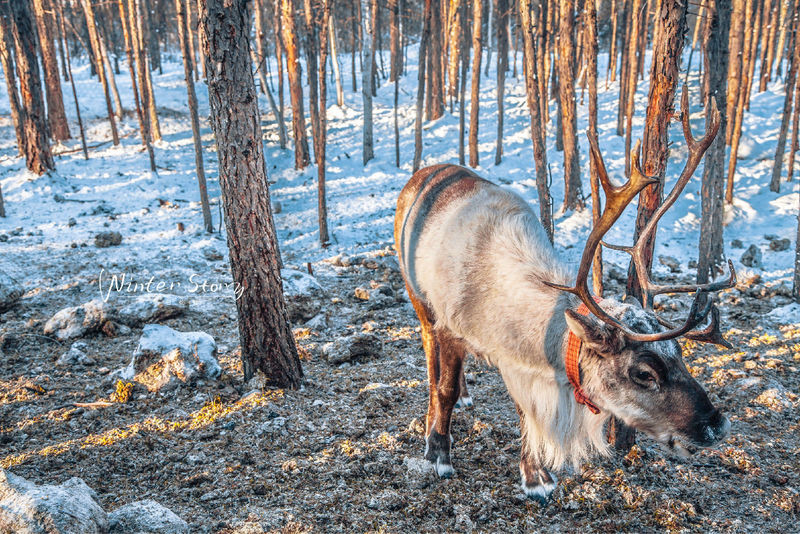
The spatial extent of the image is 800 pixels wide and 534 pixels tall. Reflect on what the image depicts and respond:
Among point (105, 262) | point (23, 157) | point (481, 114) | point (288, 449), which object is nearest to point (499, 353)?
point (288, 449)

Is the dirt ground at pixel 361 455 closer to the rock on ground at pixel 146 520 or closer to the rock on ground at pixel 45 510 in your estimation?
the rock on ground at pixel 146 520

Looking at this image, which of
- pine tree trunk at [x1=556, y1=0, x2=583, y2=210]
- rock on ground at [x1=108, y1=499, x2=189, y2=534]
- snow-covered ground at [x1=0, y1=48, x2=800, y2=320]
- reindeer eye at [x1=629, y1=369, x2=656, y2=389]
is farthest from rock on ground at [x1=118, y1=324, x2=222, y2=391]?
pine tree trunk at [x1=556, y1=0, x2=583, y2=210]

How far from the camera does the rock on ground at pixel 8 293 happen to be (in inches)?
256

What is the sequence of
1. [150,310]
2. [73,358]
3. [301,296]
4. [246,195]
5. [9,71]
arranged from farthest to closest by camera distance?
1. [9,71]
2. [301,296]
3. [150,310]
4. [73,358]
5. [246,195]

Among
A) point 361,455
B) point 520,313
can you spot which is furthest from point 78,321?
point 520,313

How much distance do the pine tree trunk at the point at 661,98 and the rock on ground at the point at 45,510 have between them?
3357 millimetres

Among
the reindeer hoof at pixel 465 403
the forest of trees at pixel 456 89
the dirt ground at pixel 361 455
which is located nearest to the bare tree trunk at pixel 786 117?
the forest of trees at pixel 456 89

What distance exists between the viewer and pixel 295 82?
13.5 m

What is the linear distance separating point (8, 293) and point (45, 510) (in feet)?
19.0

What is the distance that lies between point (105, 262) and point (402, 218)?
6.60 meters

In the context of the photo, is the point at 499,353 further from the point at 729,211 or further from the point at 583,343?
the point at 729,211

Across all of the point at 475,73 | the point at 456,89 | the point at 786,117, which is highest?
the point at 475,73

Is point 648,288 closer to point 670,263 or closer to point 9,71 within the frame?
point 670,263

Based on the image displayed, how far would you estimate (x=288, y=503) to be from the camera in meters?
2.87
